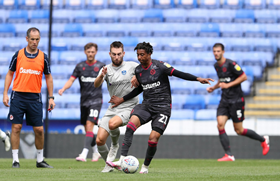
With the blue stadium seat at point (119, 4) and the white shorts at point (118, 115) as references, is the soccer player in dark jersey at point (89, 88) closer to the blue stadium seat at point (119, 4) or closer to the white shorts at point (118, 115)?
the white shorts at point (118, 115)

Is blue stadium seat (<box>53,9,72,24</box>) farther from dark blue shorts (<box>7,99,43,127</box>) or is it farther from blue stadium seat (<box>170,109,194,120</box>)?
dark blue shorts (<box>7,99,43,127</box>)

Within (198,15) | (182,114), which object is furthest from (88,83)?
(198,15)

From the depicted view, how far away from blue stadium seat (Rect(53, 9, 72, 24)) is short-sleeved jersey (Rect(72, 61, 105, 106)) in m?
7.63

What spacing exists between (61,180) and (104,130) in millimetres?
1552

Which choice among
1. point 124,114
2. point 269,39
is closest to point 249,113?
point 269,39

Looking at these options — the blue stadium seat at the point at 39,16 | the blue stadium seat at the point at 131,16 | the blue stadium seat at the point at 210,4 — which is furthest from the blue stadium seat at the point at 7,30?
the blue stadium seat at the point at 210,4

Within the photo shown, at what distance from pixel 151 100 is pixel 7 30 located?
1136cm

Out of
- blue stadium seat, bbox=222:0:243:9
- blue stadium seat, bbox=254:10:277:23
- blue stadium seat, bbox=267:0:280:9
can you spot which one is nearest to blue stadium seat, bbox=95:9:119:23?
blue stadium seat, bbox=222:0:243:9

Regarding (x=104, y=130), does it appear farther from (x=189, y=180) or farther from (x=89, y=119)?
(x=89, y=119)

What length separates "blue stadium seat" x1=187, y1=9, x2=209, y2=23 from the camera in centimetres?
1513

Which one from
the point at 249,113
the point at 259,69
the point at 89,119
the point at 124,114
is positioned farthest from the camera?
the point at 259,69

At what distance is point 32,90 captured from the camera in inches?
244

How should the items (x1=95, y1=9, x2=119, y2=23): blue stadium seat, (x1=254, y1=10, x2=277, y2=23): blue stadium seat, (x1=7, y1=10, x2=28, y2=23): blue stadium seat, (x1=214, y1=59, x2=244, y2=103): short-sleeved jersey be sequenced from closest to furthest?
(x1=214, y1=59, x2=244, y2=103): short-sleeved jersey
(x1=254, y1=10, x2=277, y2=23): blue stadium seat
(x1=95, y1=9, x2=119, y2=23): blue stadium seat
(x1=7, y1=10, x2=28, y2=23): blue stadium seat

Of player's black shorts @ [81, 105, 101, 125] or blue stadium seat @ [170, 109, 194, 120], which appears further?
blue stadium seat @ [170, 109, 194, 120]
